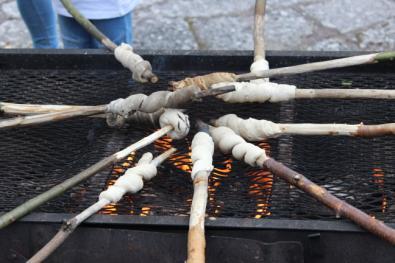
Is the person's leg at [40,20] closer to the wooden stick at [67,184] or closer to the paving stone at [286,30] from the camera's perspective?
the paving stone at [286,30]

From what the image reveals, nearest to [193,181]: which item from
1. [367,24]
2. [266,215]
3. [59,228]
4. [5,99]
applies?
[266,215]

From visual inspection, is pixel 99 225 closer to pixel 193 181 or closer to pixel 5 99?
pixel 193 181

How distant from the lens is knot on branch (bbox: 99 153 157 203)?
45.4 inches

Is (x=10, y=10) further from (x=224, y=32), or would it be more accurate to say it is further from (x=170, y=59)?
(x=170, y=59)

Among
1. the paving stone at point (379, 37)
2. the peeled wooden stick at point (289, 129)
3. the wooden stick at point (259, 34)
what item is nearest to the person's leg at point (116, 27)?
the wooden stick at point (259, 34)

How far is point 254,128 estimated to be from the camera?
4.22ft

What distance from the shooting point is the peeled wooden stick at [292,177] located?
1056 millimetres

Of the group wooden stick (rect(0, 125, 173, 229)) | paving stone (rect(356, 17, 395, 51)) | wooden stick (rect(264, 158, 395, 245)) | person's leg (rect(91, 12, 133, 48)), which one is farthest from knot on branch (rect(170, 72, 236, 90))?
paving stone (rect(356, 17, 395, 51))

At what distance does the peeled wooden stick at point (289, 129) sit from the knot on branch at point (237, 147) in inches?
1.0

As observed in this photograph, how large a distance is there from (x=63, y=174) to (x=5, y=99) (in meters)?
0.31

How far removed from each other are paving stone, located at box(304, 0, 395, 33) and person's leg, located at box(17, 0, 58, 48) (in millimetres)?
1186

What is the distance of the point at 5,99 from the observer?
4.94 ft

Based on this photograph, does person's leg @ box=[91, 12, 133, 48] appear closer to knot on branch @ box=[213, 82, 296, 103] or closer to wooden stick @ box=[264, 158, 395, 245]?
knot on branch @ box=[213, 82, 296, 103]

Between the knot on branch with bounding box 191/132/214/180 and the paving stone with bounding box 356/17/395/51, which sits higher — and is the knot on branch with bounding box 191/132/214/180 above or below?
below
